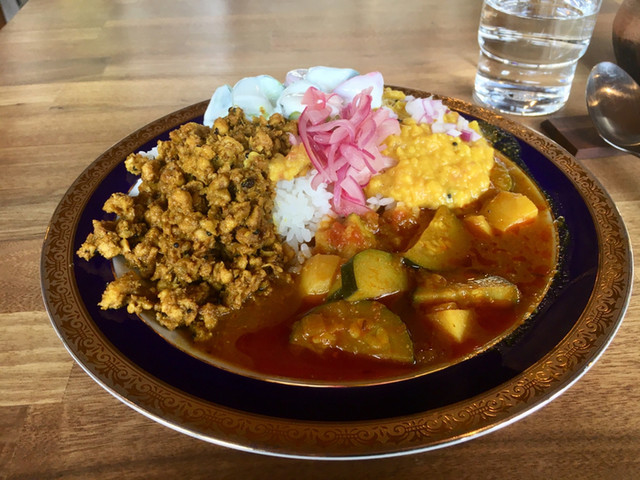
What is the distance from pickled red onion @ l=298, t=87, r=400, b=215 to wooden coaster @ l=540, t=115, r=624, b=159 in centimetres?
101

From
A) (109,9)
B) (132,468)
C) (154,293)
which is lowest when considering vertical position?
(132,468)

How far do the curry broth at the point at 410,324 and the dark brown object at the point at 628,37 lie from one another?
1.39 m

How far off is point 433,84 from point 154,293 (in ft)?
7.19

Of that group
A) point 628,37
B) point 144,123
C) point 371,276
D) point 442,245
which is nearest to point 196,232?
point 371,276

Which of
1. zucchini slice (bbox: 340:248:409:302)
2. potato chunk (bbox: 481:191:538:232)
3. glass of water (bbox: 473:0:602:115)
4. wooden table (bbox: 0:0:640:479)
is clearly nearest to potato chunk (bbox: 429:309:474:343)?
zucchini slice (bbox: 340:248:409:302)

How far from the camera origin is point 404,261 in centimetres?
162

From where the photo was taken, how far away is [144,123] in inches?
102

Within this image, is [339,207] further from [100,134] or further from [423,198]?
[100,134]

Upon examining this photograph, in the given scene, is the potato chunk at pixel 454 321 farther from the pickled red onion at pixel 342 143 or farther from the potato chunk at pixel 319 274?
the pickled red onion at pixel 342 143

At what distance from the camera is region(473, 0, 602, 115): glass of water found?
2.47 metres

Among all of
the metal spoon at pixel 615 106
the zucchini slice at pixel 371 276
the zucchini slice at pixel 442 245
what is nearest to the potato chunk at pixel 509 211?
the zucchini slice at pixel 442 245

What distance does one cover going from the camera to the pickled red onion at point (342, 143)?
1.82 metres

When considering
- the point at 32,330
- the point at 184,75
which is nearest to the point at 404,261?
the point at 32,330

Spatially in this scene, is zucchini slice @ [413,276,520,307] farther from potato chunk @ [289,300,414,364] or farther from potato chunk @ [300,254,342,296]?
potato chunk @ [300,254,342,296]
